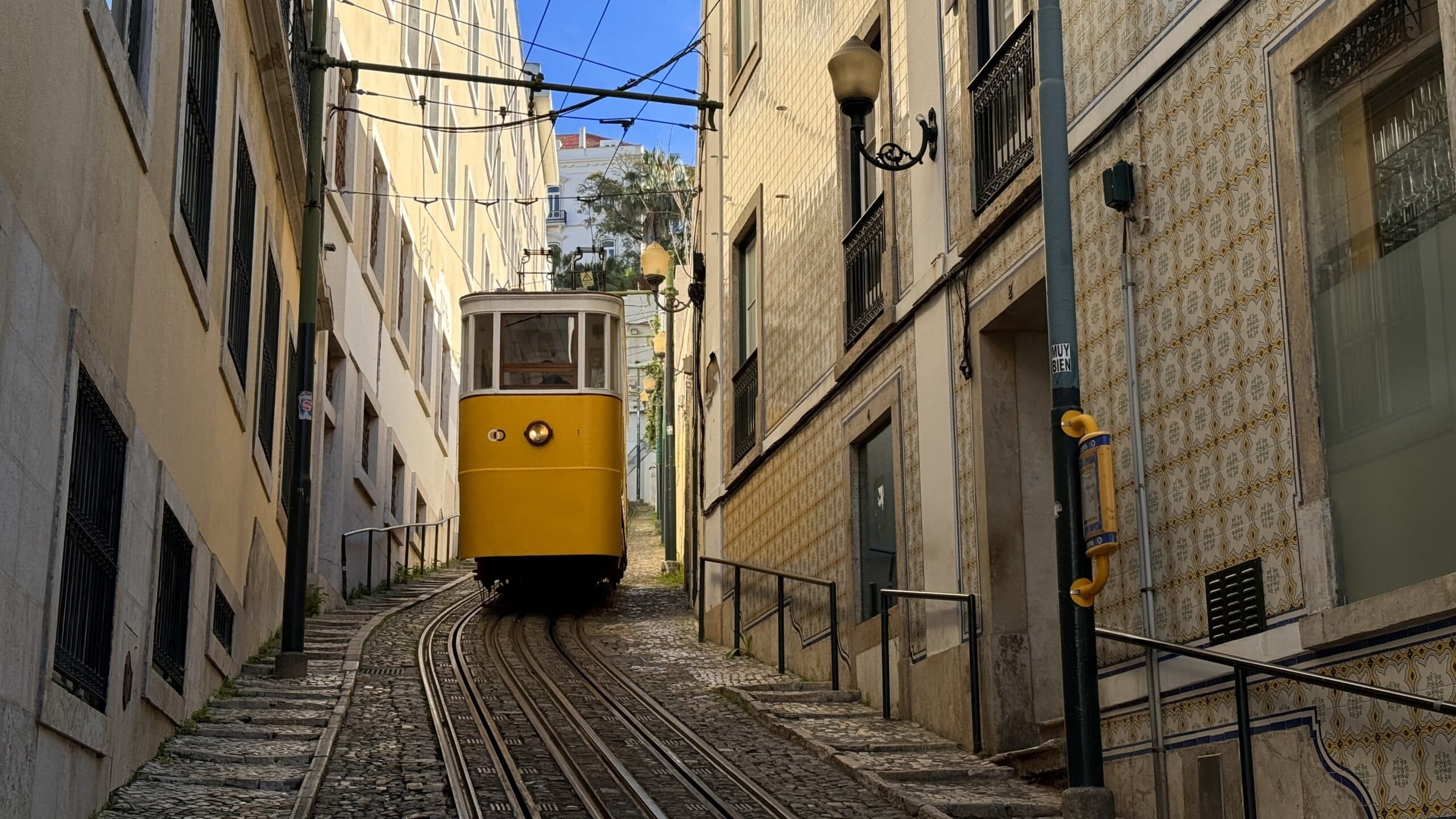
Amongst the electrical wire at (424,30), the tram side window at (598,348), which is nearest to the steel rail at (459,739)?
the tram side window at (598,348)

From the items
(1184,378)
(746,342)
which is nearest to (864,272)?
(746,342)

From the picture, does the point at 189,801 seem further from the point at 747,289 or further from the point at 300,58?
the point at 747,289

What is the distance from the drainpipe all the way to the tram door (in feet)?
11.7

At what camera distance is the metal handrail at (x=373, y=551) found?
19.1m

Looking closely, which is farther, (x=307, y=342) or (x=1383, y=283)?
(x=307, y=342)

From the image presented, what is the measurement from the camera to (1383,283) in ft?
17.9

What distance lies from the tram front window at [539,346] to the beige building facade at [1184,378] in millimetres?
6429

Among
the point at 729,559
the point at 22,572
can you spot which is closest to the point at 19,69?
the point at 22,572

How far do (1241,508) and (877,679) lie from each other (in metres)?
4.88

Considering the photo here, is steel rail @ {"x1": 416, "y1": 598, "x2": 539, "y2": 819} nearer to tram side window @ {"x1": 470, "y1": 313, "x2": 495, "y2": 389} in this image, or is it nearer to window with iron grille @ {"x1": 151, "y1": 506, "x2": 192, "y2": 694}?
window with iron grille @ {"x1": 151, "y1": 506, "x2": 192, "y2": 694}

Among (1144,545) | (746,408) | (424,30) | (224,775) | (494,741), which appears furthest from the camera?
(424,30)

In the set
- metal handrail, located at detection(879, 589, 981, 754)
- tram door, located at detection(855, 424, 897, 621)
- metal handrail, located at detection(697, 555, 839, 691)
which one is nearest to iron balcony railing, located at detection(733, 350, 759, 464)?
metal handrail, located at detection(697, 555, 839, 691)

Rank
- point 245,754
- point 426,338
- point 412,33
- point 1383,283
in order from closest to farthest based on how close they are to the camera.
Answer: point 1383,283 < point 245,754 < point 412,33 < point 426,338

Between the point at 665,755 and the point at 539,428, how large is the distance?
29.9 feet
